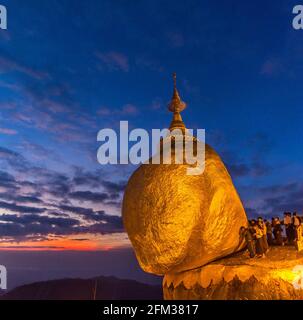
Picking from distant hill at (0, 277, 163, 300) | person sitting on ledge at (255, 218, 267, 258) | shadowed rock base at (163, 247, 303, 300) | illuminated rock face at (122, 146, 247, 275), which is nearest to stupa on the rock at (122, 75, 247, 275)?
illuminated rock face at (122, 146, 247, 275)

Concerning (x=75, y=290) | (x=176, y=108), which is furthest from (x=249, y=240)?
(x=75, y=290)

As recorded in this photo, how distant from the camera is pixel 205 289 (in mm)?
11023

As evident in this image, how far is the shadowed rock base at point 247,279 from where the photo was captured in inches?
420

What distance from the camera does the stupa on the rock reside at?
10242 millimetres

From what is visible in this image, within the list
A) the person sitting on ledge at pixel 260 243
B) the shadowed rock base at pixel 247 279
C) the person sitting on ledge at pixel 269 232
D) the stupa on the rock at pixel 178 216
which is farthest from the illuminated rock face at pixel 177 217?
the person sitting on ledge at pixel 269 232

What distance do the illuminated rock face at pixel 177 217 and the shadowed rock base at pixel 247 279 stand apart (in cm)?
42

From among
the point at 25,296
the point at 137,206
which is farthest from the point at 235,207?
the point at 25,296

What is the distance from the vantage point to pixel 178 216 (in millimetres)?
10211

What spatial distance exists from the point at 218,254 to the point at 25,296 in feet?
69.7

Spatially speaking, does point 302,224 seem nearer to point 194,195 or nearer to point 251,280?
point 251,280

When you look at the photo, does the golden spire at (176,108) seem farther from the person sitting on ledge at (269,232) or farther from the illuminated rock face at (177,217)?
the person sitting on ledge at (269,232)

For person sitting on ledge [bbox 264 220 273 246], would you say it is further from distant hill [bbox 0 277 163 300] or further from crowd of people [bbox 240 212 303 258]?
distant hill [bbox 0 277 163 300]

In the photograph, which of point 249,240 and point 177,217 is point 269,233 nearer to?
point 249,240

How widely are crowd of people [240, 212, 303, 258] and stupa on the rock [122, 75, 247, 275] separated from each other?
518 millimetres
